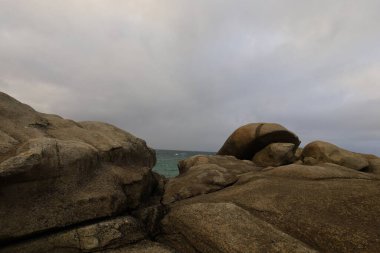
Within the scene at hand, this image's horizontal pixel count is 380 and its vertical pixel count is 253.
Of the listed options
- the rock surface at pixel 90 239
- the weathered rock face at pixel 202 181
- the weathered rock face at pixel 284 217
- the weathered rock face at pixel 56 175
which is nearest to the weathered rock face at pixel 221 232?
the weathered rock face at pixel 284 217

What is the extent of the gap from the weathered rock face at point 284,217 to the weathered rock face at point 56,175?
204cm

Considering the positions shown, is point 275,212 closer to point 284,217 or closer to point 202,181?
point 284,217

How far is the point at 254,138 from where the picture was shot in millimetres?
21328

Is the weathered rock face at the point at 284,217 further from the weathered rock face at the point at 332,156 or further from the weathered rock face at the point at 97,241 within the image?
the weathered rock face at the point at 332,156

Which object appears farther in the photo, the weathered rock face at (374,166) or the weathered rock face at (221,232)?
the weathered rock face at (374,166)

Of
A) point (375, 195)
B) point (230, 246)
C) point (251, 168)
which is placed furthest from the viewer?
point (251, 168)

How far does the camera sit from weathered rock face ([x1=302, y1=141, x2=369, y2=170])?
21359 mm

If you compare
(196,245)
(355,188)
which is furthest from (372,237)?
(196,245)

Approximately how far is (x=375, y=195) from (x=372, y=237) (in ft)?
7.12

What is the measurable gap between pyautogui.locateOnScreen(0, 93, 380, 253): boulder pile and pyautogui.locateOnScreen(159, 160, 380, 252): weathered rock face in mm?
26

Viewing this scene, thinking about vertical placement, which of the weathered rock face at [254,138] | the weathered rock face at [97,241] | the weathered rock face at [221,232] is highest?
the weathered rock face at [254,138]

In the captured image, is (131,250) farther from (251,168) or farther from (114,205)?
→ (251,168)

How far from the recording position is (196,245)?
8844mm

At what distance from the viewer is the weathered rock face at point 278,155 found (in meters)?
20.0
